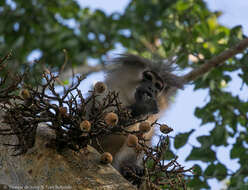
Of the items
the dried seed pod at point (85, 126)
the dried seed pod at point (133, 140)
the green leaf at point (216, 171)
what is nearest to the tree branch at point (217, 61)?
the green leaf at point (216, 171)

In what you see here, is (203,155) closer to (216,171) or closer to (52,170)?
(216,171)

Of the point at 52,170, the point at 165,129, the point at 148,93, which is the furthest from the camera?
the point at 148,93

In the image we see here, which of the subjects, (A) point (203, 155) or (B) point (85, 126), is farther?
(A) point (203, 155)

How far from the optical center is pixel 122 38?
8.48 m

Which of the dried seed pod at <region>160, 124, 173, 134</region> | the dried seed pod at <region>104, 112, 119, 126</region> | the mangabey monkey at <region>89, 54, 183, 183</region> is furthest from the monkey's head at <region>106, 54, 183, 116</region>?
the dried seed pod at <region>104, 112, 119, 126</region>

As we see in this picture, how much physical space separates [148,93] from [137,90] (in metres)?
0.14

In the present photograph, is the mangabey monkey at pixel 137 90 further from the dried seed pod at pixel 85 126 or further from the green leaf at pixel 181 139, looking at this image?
the dried seed pod at pixel 85 126

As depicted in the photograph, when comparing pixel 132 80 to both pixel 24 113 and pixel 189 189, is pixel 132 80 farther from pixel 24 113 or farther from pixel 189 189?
pixel 24 113

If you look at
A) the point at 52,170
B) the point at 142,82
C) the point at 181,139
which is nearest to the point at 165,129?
the point at 52,170

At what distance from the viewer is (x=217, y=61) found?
4.97 meters

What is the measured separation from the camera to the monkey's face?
4.21 m

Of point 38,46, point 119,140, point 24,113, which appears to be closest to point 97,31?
point 38,46

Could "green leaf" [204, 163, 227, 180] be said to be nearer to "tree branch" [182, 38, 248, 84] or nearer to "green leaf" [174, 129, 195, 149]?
"green leaf" [174, 129, 195, 149]

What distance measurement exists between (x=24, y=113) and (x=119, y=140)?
2046mm
